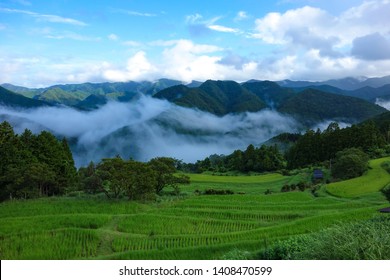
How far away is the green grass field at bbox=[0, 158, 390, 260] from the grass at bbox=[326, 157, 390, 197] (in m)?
0.40

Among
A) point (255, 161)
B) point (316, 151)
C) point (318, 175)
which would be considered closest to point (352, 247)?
point (318, 175)

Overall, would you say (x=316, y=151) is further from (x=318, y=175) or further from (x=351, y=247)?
(x=351, y=247)

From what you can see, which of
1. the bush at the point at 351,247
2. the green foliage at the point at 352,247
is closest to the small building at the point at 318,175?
the bush at the point at 351,247

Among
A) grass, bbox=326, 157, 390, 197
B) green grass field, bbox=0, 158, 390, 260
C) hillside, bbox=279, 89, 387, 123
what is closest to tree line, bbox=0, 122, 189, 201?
green grass field, bbox=0, 158, 390, 260

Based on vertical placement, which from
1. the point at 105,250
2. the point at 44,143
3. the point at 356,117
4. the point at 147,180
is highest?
the point at 356,117

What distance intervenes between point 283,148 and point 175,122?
94.7 metres

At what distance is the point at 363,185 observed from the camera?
107ft

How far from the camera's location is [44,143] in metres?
39.8

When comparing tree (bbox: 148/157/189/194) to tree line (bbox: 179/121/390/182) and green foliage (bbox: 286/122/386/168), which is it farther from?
green foliage (bbox: 286/122/386/168)

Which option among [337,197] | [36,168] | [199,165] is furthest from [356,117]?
[36,168]

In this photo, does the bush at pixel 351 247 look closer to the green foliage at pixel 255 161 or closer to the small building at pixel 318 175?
the small building at pixel 318 175

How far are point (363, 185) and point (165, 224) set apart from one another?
2067 centimetres

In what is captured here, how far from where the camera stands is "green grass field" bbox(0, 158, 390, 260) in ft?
53.5

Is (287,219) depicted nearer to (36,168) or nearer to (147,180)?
(147,180)
